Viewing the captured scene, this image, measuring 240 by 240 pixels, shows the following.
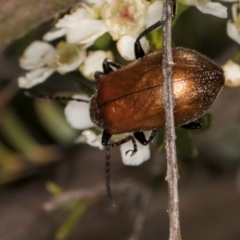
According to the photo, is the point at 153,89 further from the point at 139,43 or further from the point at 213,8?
the point at 213,8

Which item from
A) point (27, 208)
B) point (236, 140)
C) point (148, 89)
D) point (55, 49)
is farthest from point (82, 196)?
point (236, 140)

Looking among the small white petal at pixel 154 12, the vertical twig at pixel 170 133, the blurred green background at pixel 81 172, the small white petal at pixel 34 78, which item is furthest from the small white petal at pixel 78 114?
the vertical twig at pixel 170 133

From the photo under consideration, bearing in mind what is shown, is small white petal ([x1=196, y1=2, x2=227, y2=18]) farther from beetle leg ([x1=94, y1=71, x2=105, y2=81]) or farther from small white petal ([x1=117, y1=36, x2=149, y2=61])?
beetle leg ([x1=94, y1=71, x2=105, y2=81])

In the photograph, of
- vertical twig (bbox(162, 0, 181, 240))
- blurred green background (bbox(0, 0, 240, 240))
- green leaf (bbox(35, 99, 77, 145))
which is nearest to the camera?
vertical twig (bbox(162, 0, 181, 240))

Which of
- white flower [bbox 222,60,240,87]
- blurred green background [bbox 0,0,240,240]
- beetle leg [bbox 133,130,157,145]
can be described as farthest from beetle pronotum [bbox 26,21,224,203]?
blurred green background [bbox 0,0,240,240]

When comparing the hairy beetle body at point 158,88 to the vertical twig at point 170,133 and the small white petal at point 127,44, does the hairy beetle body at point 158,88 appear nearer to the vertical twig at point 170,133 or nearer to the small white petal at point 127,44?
the small white petal at point 127,44
